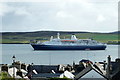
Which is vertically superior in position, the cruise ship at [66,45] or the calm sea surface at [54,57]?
the cruise ship at [66,45]

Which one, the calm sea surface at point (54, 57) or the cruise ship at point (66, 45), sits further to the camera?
the cruise ship at point (66, 45)

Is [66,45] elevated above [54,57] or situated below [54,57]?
above

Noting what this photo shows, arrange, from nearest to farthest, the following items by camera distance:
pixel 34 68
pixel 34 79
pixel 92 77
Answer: pixel 92 77, pixel 34 79, pixel 34 68

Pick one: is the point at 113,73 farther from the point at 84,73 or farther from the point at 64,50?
the point at 64,50

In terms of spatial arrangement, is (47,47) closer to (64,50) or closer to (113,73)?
(64,50)

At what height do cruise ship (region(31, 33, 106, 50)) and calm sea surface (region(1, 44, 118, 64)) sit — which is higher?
cruise ship (region(31, 33, 106, 50))

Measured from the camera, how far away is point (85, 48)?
111 m

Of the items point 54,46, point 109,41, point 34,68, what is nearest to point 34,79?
point 34,68

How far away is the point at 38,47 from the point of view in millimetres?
111938

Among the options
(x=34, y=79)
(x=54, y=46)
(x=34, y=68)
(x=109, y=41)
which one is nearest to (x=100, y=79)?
(x=34, y=79)

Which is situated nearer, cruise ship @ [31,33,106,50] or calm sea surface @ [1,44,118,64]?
calm sea surface @ [1,44,118,64]

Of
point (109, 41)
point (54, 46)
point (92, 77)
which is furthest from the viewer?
point (109, 41)

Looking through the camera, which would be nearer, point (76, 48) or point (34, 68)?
point (34, 68)

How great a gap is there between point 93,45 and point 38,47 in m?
19.8
